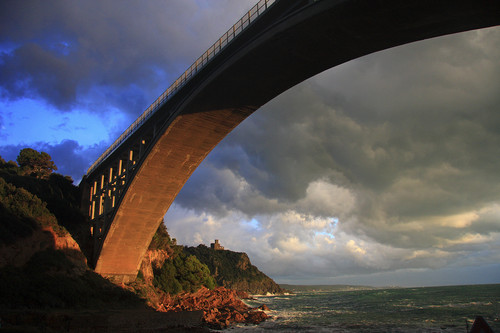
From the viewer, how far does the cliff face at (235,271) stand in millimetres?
129750

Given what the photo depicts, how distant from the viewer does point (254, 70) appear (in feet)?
59.3

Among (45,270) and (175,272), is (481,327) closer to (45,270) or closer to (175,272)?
(45,270)

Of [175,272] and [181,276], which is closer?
[175,272]

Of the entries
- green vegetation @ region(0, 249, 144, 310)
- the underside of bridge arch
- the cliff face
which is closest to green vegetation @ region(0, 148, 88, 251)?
green vegetation @ region(0, 249, 144, 310)

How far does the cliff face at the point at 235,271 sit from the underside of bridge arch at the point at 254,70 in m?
102

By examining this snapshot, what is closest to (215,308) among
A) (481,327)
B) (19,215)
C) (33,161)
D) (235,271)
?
(19,215)

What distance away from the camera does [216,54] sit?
1980 cm

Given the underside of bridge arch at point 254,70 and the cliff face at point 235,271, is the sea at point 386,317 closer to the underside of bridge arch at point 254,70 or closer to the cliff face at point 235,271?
the underside of bridge arch at point 254,70

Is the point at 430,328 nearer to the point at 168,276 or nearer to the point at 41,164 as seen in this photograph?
the point at 168,276

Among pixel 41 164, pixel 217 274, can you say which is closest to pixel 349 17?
pixel 41 164

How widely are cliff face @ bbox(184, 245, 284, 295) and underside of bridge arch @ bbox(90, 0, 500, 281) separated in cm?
10165

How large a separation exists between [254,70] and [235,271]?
126 metres

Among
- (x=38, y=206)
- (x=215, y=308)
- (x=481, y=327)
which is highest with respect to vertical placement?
(x=38, y=206)

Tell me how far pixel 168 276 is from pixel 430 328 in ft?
80.5
